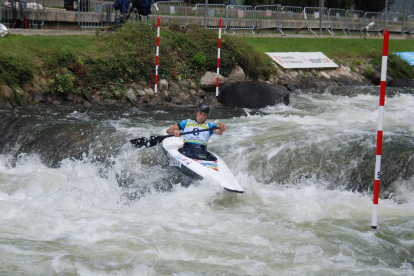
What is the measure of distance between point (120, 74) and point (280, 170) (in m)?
5.94

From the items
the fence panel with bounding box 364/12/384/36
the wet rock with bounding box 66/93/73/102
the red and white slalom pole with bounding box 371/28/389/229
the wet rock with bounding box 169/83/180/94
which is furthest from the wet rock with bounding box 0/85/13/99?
the fence panel with bounding box 364/12/384/36

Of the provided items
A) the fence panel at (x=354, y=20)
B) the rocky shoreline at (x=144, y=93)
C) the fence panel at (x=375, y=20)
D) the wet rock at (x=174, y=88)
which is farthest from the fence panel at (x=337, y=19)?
the wet rock at (x=174, y=88)

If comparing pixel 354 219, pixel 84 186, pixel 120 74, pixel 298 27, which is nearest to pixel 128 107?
pixel 120 74

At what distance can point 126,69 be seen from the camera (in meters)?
13.1

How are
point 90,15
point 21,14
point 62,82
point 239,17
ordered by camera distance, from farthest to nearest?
1. point 239,17
2. point 90,15
3. point 21,14
4. point 62,82

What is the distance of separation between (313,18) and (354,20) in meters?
2.87

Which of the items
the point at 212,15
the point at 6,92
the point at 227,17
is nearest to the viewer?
the point at 6,92

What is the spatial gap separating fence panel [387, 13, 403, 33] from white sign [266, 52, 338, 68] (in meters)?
11.2

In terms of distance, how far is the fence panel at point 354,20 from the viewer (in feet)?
85.7

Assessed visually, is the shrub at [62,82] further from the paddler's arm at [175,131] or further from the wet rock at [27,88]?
the paddler's arm at [175,131]

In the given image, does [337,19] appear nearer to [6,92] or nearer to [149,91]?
[149,91]

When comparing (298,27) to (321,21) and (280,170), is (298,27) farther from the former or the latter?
(280,170)

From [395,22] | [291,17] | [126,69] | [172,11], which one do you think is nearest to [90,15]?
[172,11]

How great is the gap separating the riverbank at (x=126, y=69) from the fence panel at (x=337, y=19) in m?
9.48
